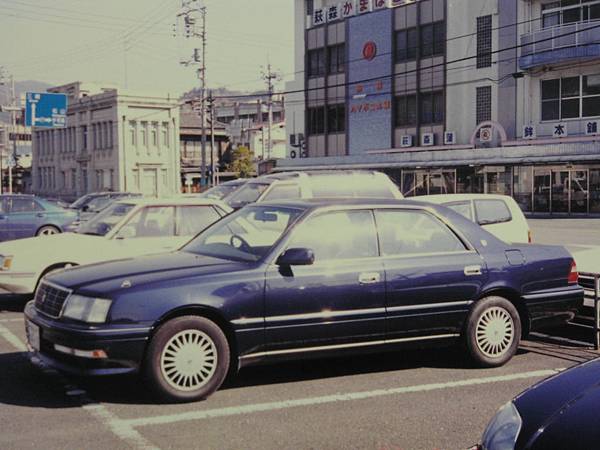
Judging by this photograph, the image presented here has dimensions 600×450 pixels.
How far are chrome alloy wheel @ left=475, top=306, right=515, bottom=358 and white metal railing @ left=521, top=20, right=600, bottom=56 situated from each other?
30.5 m

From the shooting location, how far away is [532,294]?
710 centimetres

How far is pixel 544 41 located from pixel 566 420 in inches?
1455

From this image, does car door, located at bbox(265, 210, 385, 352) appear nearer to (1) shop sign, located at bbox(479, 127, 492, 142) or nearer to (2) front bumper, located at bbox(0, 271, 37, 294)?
(2) front bumper, located at bbox(0, 271, 37, 294)

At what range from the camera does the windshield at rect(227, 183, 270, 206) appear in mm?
14562

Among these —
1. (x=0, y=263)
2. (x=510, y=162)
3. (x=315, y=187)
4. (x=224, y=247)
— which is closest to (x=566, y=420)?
(x=224, y=247)

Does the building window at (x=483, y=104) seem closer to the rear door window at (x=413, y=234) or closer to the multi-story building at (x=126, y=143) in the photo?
the multi-story building at (x=126, y=143)

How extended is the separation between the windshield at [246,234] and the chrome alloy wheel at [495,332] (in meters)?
2.01

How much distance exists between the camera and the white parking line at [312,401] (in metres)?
5.38

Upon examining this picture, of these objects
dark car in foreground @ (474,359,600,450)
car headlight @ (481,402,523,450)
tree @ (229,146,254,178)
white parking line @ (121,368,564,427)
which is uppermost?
tree @ (229,146,254,178)

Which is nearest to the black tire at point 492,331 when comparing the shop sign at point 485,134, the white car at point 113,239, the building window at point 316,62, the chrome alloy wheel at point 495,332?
the chrome alloy wheel at point 495,332

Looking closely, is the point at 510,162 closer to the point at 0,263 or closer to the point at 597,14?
the point at 597,14

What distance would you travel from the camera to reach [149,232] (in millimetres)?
10320

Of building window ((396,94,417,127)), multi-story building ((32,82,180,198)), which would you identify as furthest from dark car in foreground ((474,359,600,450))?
multi-story building ((32,82,180,198))

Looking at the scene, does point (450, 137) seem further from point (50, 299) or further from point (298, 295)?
point (50, 299)
